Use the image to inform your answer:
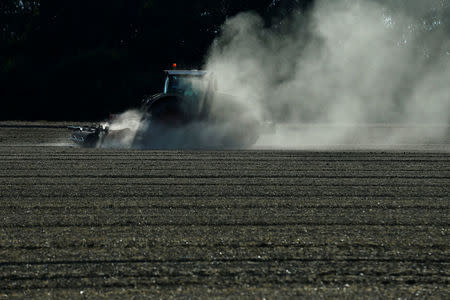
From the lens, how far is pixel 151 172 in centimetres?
814

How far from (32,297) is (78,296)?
0.25 m

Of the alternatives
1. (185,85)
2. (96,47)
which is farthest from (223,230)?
(96,47)

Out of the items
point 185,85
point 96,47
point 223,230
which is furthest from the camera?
point 96,47

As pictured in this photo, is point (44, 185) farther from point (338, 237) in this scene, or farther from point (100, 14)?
point (100, 14)

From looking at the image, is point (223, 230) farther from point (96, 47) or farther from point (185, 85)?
point (96, 47)

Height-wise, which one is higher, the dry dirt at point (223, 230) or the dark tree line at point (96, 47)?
the dark tree line at point (96, 47)

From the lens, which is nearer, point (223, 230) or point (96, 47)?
point (223, 230)

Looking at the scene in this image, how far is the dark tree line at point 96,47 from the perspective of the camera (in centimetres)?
2597

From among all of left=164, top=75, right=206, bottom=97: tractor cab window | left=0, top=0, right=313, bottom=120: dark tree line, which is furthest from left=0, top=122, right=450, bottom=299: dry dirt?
left=0, top=0, right=313, bottom=120: dark tree line

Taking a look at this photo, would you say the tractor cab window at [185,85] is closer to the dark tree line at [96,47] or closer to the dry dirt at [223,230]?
the dry dirt at [223,230]

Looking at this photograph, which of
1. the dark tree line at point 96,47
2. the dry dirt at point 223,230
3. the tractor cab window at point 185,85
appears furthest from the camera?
the dark tree line at point 96,47

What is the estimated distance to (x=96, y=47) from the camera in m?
28.5

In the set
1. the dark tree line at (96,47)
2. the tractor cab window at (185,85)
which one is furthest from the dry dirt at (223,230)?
the dark tree line at (96,47)

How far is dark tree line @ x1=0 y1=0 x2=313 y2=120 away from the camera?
85.2 ft
